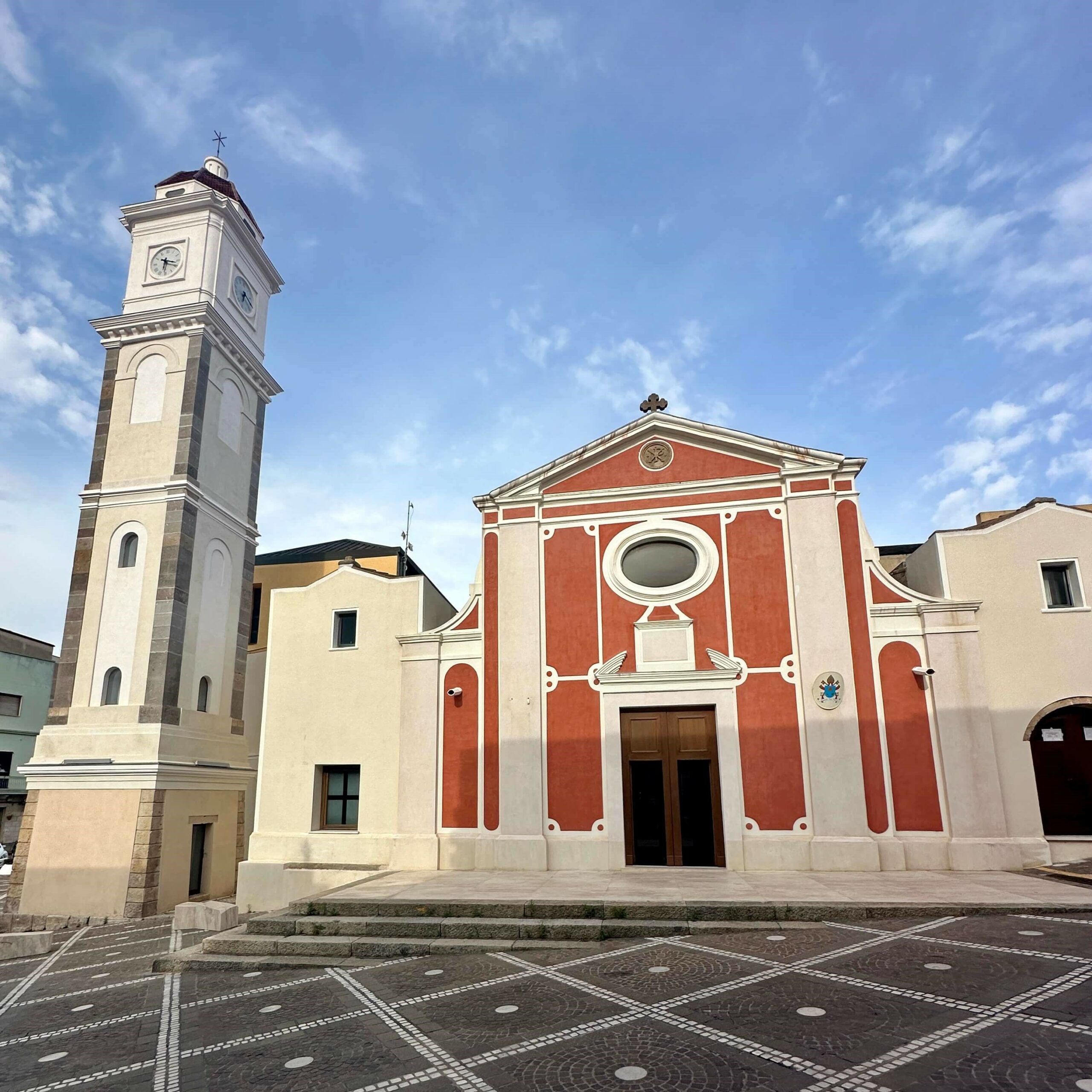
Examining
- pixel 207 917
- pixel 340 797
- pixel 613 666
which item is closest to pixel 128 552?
pixel 340 797

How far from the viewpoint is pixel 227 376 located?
77.6ft

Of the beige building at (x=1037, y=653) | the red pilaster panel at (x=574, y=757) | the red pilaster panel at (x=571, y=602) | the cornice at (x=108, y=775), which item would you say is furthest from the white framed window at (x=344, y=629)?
the beige building at (x=1037, y=653)

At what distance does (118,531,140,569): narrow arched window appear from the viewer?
2095 centimetres

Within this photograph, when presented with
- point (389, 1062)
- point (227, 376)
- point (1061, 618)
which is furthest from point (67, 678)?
point (1061, 618)

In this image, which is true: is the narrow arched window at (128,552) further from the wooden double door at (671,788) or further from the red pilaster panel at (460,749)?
the wooden double door at (671,788)

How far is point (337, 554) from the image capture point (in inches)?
1133

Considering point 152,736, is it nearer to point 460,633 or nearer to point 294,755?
point 294,755

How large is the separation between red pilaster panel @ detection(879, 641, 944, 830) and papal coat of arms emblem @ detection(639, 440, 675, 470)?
540 centimetres

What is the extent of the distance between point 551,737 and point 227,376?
50.7 ft

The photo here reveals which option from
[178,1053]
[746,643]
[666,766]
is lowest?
[178,1053]

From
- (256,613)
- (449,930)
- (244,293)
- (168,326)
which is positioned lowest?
(449,930)

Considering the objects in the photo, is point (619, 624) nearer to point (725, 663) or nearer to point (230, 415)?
point (725, 663)

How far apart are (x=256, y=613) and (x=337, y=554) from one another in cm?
362

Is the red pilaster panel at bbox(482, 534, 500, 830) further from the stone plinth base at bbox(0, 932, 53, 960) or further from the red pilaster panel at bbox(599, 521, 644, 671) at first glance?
the stone plinth base at bbox(0, 932, 53, 960)
